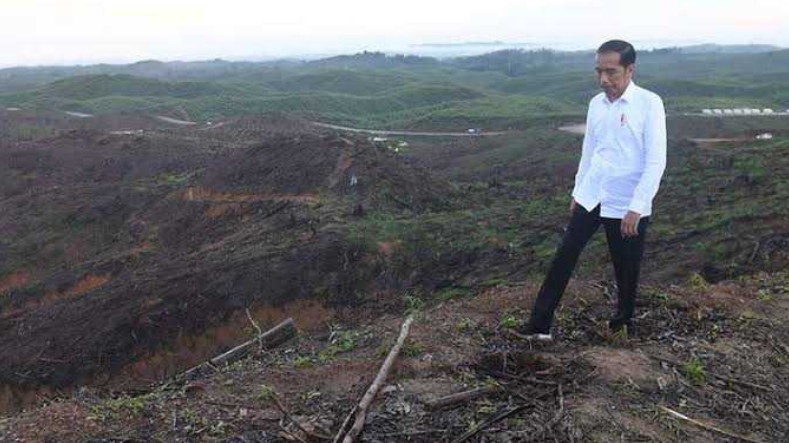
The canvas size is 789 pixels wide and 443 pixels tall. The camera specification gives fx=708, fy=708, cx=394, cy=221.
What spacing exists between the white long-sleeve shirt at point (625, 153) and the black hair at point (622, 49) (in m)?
0.15

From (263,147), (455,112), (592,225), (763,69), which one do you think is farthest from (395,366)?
(763,69)

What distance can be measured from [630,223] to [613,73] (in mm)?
897

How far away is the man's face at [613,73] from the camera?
165 inches

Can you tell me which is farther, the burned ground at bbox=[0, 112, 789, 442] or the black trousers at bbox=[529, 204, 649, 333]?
the black trousers at bbox=[529, 204, 649, 333]

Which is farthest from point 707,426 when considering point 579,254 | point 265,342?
point 265,342

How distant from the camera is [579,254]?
454 centimetres

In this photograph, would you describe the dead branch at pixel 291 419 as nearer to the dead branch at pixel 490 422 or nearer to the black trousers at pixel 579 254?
the dead branch at pixel 490 422

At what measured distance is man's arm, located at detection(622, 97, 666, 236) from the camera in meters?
4.18

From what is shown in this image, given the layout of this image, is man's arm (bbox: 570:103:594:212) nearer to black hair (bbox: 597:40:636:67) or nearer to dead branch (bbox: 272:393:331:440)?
black hair (bbox: 597:40:636:67)

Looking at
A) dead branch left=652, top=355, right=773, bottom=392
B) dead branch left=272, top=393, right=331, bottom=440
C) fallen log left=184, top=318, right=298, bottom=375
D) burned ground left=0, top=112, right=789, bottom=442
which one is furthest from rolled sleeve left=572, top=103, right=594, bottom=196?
fallen log left=184, top=318, right=298, bottom=375

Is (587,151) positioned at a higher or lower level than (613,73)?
lower

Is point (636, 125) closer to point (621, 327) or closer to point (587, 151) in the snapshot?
point (587, 151)

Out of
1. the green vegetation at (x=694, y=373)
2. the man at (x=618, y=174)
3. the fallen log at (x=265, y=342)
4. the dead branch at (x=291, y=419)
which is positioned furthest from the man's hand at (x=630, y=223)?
the fallen log at (x=265, y=342)

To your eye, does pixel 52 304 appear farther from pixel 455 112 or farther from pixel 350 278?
pixel 455 112
